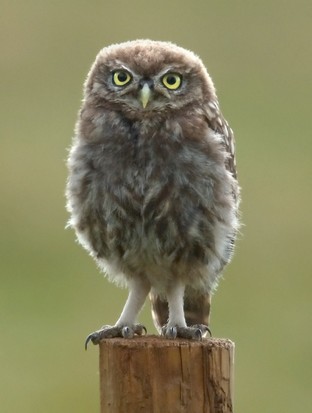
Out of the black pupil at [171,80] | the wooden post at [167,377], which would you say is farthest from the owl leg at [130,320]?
the black pupil at [171,80]

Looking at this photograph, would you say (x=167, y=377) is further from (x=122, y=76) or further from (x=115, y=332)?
(x=122, y=76)

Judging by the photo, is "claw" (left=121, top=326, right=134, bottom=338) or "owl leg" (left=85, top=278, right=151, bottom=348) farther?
"owl leg" (left=85, top=278, right=151, bottom=348)

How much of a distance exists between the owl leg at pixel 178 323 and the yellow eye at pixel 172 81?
980mm

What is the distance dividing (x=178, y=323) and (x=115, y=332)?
1.30 feet

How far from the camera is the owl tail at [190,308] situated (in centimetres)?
947

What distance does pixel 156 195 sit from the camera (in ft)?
29.1

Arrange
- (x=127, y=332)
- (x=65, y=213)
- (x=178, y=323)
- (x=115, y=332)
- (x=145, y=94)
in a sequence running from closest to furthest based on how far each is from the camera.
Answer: (x=127, y=332) → (x=115, y=332) → (x=145, y=94) → (x=178, y=323) → (x=65, y=213)

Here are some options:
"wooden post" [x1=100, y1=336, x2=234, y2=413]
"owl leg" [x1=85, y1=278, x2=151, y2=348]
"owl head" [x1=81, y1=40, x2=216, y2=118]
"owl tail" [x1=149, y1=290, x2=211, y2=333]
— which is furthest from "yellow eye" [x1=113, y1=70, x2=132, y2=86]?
"wooden post" [x1=100, y1=336, x2=234, y2=413]

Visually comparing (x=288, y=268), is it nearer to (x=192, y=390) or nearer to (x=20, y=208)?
(x=20, y=208)

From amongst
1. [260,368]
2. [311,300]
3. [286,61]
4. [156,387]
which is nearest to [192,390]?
[156,387]

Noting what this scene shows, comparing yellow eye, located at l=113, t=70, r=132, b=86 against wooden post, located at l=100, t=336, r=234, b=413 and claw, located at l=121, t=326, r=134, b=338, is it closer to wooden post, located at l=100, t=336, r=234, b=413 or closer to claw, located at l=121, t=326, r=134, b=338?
claw, located at l=121, t=326, r=134, b=338

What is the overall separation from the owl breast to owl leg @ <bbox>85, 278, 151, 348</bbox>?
7.2 inches

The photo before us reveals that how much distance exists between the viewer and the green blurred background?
57.2ft

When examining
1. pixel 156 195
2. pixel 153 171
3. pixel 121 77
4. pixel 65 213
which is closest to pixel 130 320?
pixel 156 195
